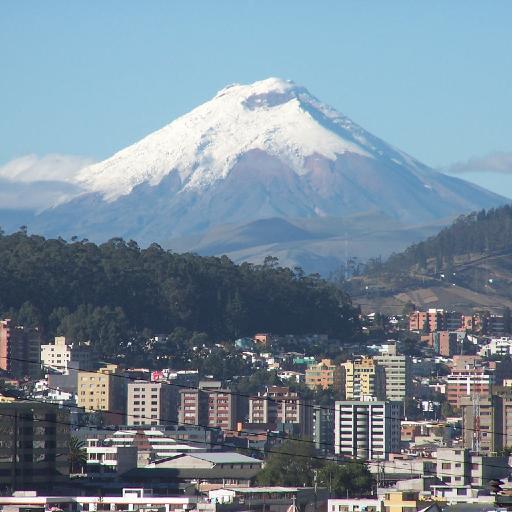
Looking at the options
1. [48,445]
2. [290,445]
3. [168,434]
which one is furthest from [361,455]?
[48,445]

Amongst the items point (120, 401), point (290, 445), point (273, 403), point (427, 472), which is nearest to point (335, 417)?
point (273, 403)

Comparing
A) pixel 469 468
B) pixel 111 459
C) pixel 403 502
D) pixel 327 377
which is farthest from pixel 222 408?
pixel 403 502

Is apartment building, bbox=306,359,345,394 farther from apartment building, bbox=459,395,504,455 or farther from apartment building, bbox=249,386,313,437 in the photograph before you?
apartment building, bbox=459,395,504,455

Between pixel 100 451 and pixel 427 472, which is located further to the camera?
pixel 100 451

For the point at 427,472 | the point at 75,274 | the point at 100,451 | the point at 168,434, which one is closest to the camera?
the point at 427,472

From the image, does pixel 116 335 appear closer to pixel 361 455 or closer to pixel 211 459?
pixel 361 455

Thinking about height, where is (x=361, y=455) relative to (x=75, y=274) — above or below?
below

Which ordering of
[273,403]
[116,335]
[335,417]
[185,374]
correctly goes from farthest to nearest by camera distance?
[116,335] < [185,374] < [273,403] < [335,417]
